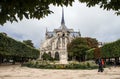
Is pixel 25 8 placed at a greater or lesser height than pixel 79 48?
lesser

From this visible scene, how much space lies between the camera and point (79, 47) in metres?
104

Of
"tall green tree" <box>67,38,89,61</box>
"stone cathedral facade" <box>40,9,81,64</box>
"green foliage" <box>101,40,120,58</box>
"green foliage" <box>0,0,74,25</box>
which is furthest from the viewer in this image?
"stone cathedral facade" <box>40,9,81,64</box>

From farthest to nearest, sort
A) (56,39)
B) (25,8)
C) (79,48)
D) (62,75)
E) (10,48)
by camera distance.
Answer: (56,39) < (79,48) < (10,48) < (62,75) < (25,8)

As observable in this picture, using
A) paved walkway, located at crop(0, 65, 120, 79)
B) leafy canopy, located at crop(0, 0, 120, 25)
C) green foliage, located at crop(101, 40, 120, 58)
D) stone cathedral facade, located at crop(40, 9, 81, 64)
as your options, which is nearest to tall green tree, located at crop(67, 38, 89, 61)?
green foliage, located at crop(101, 40, 120, 58)

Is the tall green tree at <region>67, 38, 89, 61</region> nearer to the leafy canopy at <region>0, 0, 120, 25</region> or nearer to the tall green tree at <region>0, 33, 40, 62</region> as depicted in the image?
the tall green tree at <region>0, 33, 40, 62</region>

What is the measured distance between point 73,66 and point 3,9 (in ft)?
119

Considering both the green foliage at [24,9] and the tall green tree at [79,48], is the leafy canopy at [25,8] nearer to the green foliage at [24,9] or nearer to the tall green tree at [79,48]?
the green foliage at [24,9]

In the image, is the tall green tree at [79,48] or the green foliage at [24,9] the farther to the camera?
the tall green tree at [79,48]

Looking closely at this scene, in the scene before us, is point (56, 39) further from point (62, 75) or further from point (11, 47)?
point (62, 75)

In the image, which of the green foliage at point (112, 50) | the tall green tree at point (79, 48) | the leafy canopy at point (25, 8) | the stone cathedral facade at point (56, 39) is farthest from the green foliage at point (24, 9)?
the stone cathedral facade at point (56, 39)

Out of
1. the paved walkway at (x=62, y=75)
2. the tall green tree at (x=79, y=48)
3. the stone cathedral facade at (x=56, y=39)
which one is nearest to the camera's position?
the paved walkway at (x=62, y=75)

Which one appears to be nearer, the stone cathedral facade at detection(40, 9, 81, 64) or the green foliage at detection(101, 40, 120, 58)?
the green foliage at detection(101, 40, 120, 58)

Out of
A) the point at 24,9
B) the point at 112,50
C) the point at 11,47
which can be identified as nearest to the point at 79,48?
the point at 112,50

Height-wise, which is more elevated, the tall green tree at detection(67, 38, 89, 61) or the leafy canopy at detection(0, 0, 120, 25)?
the tall green tree at detection(67, 38, 89, 61)
